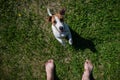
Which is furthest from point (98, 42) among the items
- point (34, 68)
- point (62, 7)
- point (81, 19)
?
point (34, 68)

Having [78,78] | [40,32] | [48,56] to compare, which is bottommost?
[78,78]

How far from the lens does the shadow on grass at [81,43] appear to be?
642 cm

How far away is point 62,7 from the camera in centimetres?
649

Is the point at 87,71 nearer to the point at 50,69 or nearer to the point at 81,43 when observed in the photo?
the point at 81,43

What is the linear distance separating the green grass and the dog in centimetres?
23

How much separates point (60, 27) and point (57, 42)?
93 centimetres

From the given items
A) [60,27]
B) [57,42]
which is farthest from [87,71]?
[60,27]

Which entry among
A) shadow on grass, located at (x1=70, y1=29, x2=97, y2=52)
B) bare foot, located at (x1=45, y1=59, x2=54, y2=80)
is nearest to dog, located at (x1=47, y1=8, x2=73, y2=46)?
shadow on grass, located at (x1=70, y1=29, x2=97, y2=52)

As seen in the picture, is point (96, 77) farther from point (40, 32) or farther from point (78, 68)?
point (40, 32)

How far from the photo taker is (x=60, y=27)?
18.3 ft

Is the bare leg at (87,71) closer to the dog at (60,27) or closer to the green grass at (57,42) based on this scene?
the green grass at (57,42)

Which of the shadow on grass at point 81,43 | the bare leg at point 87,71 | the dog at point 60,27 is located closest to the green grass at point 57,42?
A: the shadow on grass at point 81,43

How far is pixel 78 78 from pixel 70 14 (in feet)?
4.43

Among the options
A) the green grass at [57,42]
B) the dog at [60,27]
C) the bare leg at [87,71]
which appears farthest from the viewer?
the green grass at [57,42]
